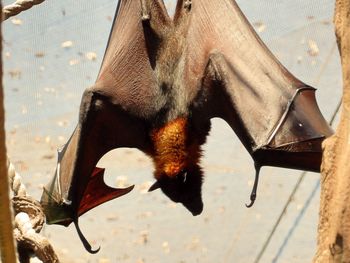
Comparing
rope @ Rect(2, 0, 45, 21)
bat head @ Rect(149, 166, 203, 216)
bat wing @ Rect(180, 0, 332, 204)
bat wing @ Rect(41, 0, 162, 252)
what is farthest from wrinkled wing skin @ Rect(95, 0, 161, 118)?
rope @ Rect(2, 0, 45, 21)

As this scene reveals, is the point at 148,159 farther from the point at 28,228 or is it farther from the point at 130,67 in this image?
the point at 28,228

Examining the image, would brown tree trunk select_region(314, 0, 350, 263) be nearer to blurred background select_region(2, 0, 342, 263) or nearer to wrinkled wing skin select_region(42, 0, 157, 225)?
wrinkled wing skin select_region(42, 0, 157, 225)

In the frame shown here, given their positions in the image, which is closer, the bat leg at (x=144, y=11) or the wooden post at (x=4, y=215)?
the wooden post at (x=4, y=215)

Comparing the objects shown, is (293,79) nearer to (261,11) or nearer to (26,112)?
(261,11)

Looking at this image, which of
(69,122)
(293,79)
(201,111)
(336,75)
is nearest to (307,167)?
(293,79)

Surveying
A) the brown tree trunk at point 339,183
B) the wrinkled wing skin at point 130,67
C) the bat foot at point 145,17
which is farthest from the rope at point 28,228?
the bat foot at point 145,17

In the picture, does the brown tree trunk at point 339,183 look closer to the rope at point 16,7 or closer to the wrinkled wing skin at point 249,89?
the wrinkled wing skin at point 249,89

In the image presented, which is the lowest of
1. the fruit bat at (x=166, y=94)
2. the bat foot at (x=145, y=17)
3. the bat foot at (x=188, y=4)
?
the fruit bat at (x=166, y=94)
